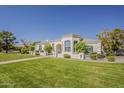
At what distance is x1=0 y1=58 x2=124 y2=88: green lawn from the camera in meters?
5.43

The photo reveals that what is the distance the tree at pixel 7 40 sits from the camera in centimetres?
670

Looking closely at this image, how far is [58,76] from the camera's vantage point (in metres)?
5.98

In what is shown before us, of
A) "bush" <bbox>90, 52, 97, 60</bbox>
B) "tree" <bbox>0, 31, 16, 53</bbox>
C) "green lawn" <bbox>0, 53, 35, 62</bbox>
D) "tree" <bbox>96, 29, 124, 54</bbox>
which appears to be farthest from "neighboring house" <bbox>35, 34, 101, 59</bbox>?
"tree" <bbox>0, 31, 16, 53</bbox>

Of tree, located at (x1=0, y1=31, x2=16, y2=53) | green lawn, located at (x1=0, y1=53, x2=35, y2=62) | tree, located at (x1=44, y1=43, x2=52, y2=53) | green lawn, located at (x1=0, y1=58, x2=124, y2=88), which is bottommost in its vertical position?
green lawn, located at (x1=0, y1=58, x2=124, y2=88)

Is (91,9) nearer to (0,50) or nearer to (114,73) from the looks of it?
(114,73)

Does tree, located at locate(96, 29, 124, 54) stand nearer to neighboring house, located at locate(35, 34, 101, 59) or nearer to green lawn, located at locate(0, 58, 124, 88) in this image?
neighboring house, located at locate(35, 34, 101, 59)

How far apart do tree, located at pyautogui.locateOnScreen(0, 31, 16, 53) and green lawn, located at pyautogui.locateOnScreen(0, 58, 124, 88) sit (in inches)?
34.7

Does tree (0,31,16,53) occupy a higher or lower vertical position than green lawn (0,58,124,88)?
higher

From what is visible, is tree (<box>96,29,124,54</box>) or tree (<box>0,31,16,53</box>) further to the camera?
tree (<box>96,29,124,54</box>)

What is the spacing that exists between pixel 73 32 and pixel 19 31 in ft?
6.84

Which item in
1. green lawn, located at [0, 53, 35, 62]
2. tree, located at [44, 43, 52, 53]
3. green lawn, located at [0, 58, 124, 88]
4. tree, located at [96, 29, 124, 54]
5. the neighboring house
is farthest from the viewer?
tree, located at [44, 43, 52, 53]

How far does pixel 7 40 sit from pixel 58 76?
Answer: 2732 millimetres

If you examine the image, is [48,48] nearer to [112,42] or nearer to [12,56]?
[12,56]
